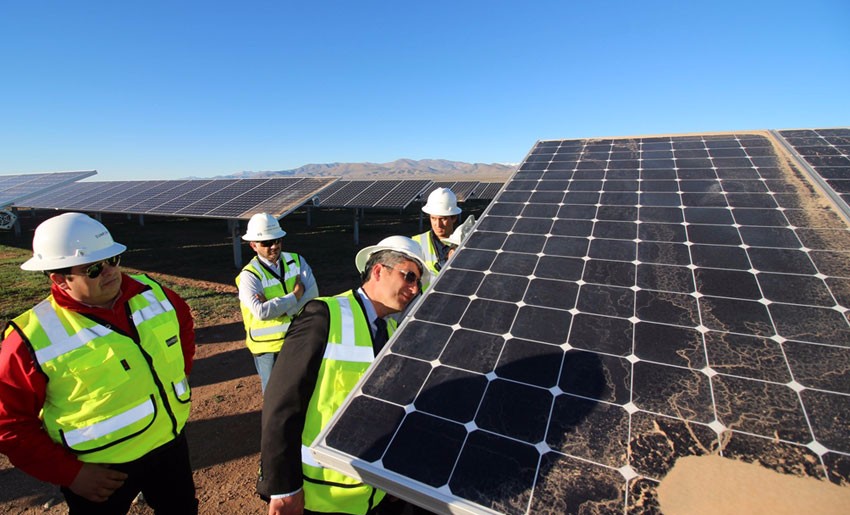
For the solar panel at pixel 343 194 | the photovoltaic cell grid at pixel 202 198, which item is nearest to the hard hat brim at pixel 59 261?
the photovoltaic cell grid at pixel 202 198

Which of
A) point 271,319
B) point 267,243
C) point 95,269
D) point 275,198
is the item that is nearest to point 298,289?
point 271,319

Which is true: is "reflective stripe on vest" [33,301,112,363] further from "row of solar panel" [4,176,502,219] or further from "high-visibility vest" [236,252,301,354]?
"row of solar panel" [4,176,502,219]

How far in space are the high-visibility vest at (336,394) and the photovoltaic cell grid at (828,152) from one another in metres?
3.86

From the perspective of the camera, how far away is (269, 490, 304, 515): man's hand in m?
2.07

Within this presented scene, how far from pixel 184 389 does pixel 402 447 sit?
7.44 feet

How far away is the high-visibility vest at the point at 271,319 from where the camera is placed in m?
4.25

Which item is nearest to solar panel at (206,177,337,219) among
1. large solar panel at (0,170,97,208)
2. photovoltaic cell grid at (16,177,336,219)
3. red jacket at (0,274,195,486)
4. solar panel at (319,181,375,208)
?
photovoltaic cell grid at (16,177,336,219)

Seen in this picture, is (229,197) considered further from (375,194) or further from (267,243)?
(267,243)

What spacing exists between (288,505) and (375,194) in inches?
827

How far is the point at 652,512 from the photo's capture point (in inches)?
52.7

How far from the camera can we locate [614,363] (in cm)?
192

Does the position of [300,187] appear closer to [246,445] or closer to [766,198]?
[246,445]

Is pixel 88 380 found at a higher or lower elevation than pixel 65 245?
lower

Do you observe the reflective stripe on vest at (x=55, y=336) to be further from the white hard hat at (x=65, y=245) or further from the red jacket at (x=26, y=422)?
the white hard hat at (x=65, y=245)
